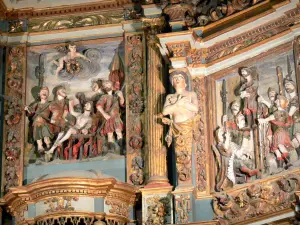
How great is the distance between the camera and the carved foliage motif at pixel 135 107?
17.3m

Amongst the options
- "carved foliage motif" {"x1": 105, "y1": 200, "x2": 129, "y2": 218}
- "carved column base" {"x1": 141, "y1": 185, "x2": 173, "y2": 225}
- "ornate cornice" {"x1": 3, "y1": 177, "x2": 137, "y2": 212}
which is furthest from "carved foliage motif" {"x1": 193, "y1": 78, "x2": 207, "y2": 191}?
"carved foliage motif" {"x1": 105, "y1": 200, "x2": 129, "y2": 218}

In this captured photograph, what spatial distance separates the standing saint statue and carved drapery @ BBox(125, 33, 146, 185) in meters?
0.85

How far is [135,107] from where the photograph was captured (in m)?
17.8

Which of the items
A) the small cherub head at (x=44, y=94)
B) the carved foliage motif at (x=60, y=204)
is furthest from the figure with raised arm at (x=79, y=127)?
the carved foliage motif at (x=60, y=204)

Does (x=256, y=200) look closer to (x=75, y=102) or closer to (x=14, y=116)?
(x=75, y=102)

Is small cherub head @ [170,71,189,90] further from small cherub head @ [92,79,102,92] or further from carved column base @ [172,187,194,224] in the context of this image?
carved column base @ [172,187,194,224]

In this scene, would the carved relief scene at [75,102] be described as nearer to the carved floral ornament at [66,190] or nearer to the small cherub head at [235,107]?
the carved floral ornament at [66,190]

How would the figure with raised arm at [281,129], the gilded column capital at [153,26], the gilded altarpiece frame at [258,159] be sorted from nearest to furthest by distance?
the gilded altarpiece frame at [258,159]
the figure with raised arm at [281,129]
the gilded column capital at [153,26]

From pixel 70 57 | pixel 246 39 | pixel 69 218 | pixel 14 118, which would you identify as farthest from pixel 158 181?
pixel 70 57

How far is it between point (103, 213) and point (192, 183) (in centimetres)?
155

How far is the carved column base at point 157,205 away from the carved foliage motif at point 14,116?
8.02 feet

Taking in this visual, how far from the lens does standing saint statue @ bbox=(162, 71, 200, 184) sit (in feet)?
54.3

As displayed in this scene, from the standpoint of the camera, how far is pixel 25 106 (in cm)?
1820

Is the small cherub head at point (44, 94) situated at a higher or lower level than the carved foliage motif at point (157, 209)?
higher
